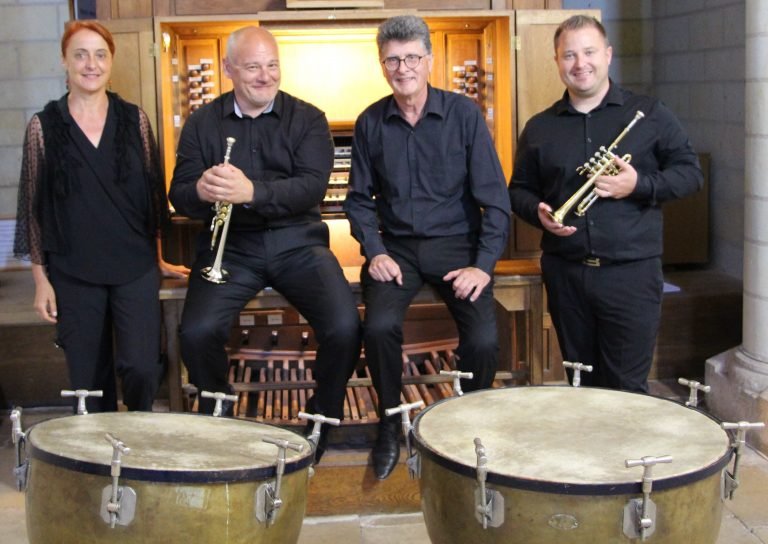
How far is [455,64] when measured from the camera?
18.2 feet

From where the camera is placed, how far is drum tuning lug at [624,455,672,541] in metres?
2.33

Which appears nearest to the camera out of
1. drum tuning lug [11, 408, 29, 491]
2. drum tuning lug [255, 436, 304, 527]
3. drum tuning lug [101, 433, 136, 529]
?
drum tuning lug [101, 433, 136, 529]

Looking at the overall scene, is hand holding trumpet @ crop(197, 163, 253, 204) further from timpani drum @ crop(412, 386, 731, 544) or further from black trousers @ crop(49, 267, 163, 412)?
timpani drum @ crop(412, 386, 731, 544)

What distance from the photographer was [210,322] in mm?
4051

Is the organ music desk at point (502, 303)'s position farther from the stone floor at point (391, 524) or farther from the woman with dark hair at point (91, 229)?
the stone floor at point (391, 524)

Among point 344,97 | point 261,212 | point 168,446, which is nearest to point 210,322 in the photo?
point 261,212

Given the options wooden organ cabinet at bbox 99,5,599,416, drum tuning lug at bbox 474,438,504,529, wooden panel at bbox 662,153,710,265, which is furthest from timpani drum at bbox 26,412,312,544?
wooden panel at bbox 662,153,710,265

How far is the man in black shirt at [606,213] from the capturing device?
3992 mm

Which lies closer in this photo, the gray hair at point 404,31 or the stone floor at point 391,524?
the stone floor at point 391,524

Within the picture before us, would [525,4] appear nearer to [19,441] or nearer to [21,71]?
[19,441]

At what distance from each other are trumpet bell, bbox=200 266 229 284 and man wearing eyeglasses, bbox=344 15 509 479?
540mm

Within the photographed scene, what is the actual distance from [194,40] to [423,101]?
1737 millimetres

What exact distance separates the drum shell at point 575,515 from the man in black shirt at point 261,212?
1.60m

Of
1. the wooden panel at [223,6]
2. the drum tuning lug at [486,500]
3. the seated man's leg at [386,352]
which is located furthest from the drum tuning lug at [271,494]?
the wooden panel at [223,6]
